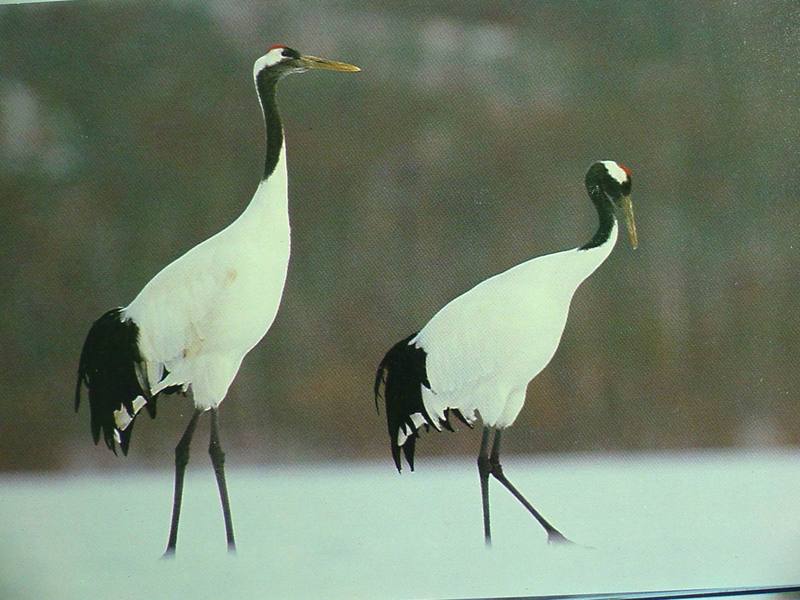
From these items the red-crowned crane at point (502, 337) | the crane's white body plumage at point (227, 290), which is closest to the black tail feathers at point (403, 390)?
the red-crowned crane at point (502, 337)

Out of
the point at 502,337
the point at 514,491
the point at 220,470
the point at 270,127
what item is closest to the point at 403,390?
the point at 502,337

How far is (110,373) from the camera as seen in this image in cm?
275

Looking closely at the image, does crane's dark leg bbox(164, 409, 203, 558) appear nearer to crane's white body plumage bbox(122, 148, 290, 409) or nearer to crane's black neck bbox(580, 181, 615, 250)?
crane's white body plumage bbox(122, 148, 290, 409)

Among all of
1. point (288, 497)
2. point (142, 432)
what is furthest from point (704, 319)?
point (142, 432)

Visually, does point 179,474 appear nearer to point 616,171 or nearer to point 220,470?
point 220,470

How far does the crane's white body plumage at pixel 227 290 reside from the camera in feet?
8.91

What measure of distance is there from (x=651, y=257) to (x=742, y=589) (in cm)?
94

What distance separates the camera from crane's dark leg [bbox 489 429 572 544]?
2713 mm

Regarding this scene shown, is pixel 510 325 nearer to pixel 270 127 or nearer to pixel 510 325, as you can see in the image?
pixel 510 325

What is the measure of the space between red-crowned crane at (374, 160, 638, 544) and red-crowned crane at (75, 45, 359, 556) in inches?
15.9

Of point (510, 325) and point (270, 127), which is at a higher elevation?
point (270, 127)

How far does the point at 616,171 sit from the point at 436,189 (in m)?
0.49

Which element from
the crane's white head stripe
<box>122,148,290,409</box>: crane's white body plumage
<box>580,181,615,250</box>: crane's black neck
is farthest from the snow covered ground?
the crane's white head stripe

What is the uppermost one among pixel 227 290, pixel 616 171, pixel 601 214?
pixel 616 171
